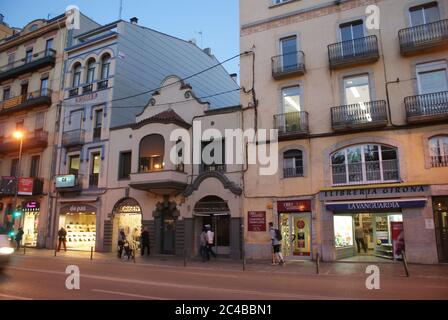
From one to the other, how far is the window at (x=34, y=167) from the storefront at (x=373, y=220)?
24.1m

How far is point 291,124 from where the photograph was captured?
2092cm

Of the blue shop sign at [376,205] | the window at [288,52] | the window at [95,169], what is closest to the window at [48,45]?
the window at [95,169]

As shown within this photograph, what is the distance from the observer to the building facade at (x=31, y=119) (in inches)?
1172

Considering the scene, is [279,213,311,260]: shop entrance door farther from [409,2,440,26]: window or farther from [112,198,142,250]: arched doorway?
[409,2,440,26]: window

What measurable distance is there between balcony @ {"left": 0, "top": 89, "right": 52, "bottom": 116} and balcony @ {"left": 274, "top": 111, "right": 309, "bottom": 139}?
20607 mm

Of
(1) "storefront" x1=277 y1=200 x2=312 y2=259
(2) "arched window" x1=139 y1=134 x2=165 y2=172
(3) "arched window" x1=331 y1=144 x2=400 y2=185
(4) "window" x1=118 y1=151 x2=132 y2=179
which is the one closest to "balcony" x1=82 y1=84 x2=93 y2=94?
(4) "window" x1=118 y1=151 x2=132 y2=179

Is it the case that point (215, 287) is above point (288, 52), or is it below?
below

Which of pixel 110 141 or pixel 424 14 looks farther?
pixel 110 141

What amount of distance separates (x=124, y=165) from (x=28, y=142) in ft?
34.5

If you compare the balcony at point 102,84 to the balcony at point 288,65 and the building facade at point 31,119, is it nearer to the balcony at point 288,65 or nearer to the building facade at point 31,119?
the building facade at point 31,119

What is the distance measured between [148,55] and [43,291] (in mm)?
25626

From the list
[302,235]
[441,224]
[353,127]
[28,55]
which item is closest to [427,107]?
[353,127]

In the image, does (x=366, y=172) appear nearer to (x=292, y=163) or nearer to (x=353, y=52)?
(x=292, y=163)

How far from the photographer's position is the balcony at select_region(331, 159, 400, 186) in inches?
720
